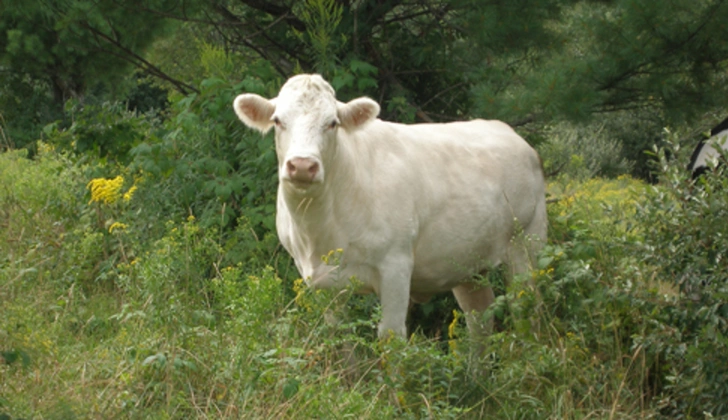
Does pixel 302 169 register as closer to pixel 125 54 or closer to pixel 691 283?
pixel 691 283

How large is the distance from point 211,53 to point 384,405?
404 centimetres

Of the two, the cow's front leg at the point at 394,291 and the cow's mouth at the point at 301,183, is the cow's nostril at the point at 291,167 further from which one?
the cow's front leg at the point at 394,291

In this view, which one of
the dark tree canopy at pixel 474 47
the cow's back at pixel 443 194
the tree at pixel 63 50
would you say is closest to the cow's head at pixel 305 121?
the cow's back at pixel 443 194

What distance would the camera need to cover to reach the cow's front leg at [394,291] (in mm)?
5098

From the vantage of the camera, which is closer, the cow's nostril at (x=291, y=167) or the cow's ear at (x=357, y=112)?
the cow's nostril at (x=291, y=167)

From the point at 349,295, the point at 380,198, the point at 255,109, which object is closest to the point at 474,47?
the point at 380,198

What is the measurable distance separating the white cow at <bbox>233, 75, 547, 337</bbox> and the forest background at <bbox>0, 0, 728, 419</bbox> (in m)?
0.38

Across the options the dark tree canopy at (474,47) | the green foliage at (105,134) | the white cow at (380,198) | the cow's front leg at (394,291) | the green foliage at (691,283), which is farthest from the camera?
the green foliage at (105,134)

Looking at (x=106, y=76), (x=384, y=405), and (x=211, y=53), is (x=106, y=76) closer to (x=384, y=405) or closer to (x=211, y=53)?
(x=211, y=53)

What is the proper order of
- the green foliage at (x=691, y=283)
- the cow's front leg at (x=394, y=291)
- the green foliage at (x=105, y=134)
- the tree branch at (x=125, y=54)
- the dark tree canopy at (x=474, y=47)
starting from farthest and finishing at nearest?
the green foliage at (x=105, y=134), the tree branch at (x=125, y=54), the dark tree canopy at (x=474, y=47), the cow's front leg at (x=394, y=291), the green foliage at (x=691, y=283)

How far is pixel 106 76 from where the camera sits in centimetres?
1928

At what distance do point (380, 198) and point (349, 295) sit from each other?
3.32 ft

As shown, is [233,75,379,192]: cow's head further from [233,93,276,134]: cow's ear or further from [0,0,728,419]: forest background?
[0,0,728,419]: forest background

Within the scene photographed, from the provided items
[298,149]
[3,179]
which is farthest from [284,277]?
[3,179]
